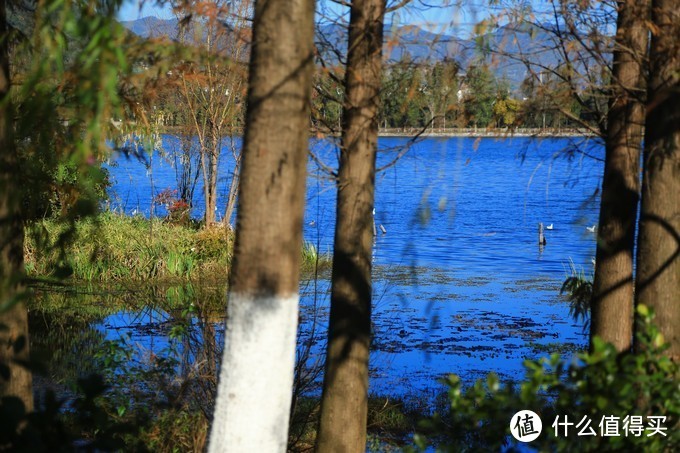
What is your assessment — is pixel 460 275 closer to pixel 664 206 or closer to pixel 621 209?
pixel 621 209

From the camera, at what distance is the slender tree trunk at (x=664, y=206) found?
6.26m

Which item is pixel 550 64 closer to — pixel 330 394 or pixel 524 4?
pixel 524 4

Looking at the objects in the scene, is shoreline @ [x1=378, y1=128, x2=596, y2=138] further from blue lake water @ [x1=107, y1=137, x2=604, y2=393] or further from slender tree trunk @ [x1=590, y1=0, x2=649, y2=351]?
slender tree trunk @ [x1=590, y1=0, x2=649, y2=351]

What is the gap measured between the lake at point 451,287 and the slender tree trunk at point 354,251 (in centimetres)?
21

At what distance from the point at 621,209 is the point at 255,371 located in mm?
3971

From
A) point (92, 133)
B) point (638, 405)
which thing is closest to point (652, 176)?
point (638, 405)

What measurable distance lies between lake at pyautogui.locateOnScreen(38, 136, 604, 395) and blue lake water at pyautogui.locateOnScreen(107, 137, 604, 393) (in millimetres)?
25

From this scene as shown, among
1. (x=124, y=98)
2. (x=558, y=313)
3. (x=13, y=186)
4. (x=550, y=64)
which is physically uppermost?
(x=550, y=64)

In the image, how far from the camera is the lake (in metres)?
7.42

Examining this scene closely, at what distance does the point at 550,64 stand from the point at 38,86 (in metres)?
3.74

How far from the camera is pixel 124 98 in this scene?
19.2ft

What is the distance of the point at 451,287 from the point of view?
2202cm

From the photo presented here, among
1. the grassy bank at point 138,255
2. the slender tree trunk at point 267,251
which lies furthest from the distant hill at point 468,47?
the grassy bank at point 138,255

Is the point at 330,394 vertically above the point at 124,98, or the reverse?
the point at 124,98
